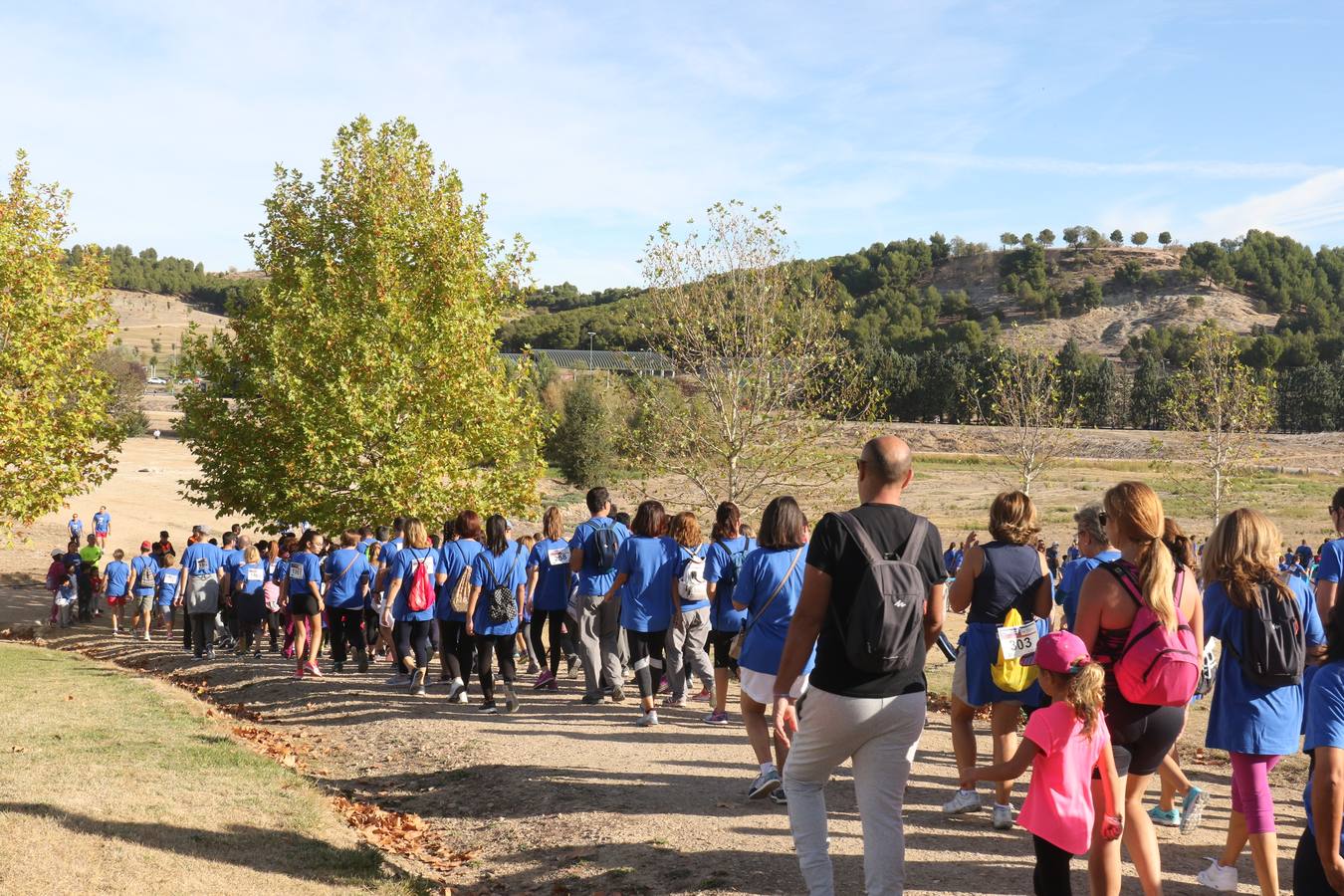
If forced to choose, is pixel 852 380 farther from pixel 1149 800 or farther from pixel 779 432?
pixel 1149 800

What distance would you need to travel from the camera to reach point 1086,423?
9288 centimetres

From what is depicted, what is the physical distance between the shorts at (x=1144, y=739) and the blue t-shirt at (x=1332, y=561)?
196cm

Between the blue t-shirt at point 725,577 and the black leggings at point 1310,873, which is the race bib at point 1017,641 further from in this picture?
the blue t-shirt at point 725,577

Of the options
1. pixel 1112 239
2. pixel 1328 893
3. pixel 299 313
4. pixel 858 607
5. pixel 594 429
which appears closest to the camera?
pixel 1328 893

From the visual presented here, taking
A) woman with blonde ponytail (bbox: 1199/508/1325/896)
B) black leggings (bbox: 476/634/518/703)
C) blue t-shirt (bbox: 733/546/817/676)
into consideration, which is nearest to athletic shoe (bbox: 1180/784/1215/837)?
woman with blonde ponytail (bbox: 1199/508/1325/896)

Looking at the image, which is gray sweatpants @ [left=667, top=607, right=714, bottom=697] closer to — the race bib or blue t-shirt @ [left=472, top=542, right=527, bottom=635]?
blue t-shirt @ [left=472, top=542, right=527, bottom=635]

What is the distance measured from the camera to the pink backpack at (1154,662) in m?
4.33

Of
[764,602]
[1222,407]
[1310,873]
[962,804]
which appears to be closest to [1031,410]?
[1222,407]

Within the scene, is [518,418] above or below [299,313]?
below

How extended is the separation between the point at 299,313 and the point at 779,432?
10.3 meters

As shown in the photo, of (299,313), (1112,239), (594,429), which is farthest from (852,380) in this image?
(1112,239)

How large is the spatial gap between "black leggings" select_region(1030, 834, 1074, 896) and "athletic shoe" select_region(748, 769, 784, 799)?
8.16ft

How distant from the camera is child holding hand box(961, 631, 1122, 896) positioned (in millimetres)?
4223

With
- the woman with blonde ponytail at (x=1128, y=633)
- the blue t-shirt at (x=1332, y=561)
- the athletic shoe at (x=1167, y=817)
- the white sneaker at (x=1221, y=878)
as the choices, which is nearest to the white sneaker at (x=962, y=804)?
the athletic shoe at (x=1167, y=817)
